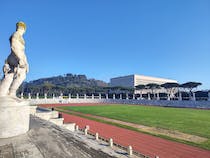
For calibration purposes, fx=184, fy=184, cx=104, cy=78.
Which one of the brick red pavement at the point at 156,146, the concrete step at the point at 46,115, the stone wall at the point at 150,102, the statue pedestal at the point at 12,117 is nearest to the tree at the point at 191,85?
Result: the stone wall at the point at 150,102

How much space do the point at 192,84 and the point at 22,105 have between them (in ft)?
213

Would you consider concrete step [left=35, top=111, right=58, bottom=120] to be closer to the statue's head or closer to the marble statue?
the marble statue

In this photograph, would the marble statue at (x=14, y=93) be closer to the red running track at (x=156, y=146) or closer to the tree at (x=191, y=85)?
the red running track at (x=156, y=146)

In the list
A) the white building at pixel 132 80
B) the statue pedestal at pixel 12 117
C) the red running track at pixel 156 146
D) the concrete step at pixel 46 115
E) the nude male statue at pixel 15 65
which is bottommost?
the red running track at pixel 156 146

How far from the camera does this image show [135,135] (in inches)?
545

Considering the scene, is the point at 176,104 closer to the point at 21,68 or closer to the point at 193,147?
the point at 193,147

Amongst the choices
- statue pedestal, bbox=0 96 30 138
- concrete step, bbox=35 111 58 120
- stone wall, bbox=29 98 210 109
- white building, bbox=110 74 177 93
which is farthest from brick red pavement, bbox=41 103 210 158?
white building, bbox=110 74 177 93

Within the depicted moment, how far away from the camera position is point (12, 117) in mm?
6324

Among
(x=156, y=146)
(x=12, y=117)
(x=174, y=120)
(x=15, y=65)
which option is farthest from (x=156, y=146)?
(x=174, y=120)

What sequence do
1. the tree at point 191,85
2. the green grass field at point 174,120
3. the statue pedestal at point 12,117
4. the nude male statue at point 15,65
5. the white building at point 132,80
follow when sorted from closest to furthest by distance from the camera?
the statue pedestal at point 12,117
the nude male statue at point 15,65
the green grass field at point 174,120
the tree at point 191,85
the white building at point 132,80

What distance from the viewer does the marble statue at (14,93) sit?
6.23 meters

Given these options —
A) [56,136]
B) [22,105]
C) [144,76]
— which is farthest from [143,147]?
[144,76]

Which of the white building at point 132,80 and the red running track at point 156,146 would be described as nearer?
the red running track at point 156,146

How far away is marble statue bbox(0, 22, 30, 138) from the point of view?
6227 mm
